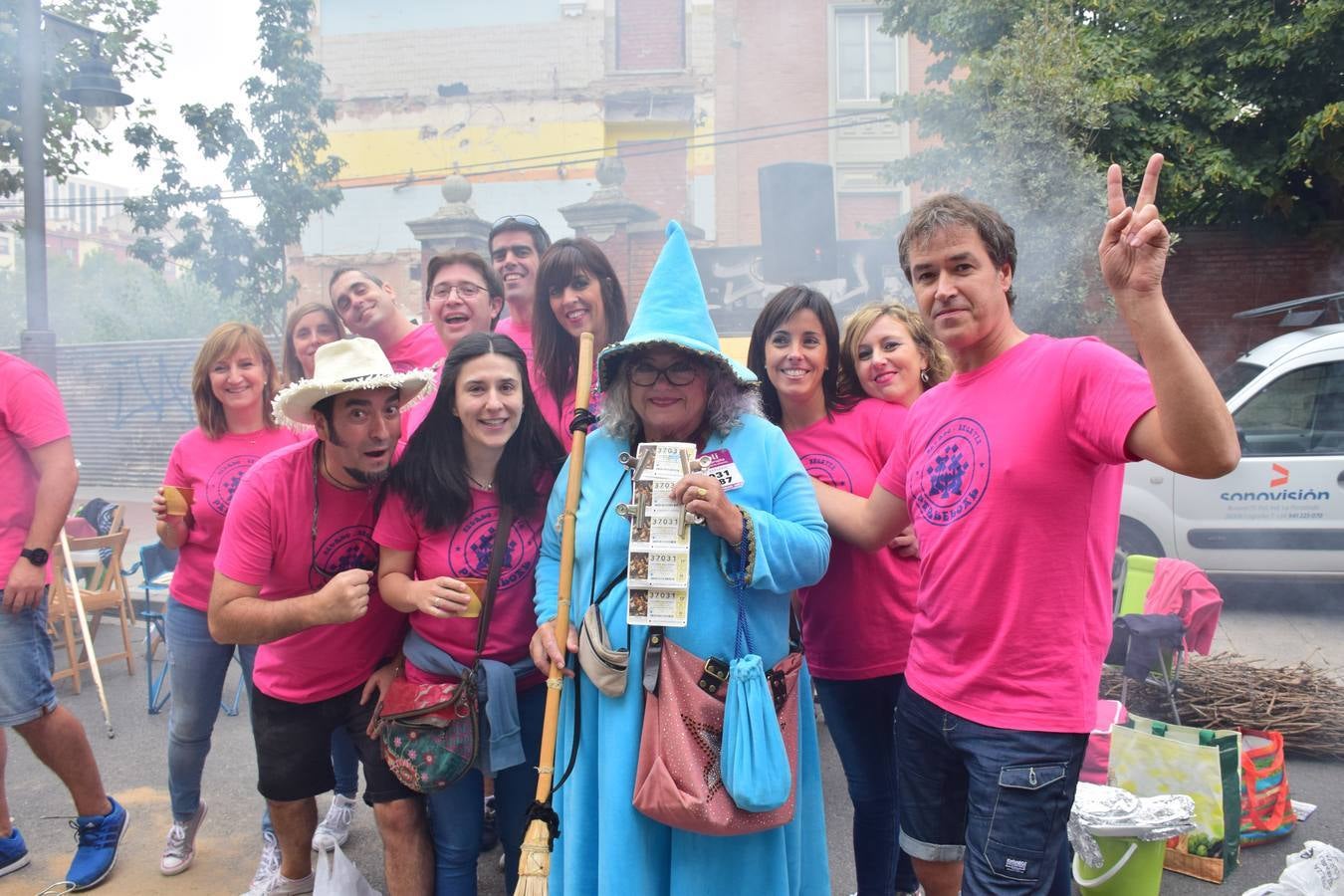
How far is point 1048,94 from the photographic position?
8.64 metres

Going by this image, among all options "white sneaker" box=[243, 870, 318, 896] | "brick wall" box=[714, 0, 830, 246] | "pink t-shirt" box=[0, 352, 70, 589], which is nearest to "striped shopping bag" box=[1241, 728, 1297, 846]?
"white sneaker" box=[243, 870, 318, 896]

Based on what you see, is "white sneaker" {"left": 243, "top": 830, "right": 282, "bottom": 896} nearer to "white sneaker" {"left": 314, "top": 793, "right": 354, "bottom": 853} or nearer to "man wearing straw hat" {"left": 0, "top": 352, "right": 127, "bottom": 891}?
"white sneaker" {"left": 314, "top": 793, "right": 354, "bottom": 853}

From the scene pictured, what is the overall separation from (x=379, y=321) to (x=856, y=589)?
7.74 feet

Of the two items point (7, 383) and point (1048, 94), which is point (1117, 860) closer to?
point (7, 383)

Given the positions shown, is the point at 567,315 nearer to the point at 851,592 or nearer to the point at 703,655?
the point at 851,592

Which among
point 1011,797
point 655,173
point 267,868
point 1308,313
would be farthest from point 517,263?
point 655,173

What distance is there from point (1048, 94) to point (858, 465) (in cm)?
741

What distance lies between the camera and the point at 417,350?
12.9ft

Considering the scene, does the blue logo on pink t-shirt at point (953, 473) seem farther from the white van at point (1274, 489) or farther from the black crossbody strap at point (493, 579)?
the white van at point (1274, 489)

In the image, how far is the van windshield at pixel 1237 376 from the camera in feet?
22.3

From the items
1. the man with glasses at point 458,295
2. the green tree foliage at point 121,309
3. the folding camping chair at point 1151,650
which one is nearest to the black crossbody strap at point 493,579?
the man with glasses at point 458,295

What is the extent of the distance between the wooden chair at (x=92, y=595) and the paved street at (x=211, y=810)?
0.56 feet

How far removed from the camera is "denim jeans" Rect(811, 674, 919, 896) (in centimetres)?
263

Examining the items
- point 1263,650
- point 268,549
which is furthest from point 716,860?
point 1263,650
